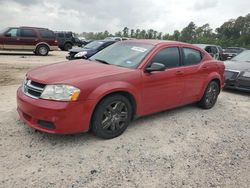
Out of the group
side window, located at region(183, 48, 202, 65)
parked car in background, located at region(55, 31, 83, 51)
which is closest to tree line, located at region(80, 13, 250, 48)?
parked car in background, located at region(55, 31, 83, 51)

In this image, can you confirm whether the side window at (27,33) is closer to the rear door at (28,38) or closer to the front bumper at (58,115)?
the rear door at (28,38)

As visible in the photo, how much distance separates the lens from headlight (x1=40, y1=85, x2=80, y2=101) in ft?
11.2

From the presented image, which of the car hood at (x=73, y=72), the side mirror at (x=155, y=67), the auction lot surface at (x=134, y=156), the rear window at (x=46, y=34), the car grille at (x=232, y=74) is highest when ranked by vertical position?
the rear window at (x=46, y=34)

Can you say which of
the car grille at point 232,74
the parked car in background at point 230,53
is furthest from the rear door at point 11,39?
the parked car in background at point 230,53

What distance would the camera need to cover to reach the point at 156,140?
4027mm

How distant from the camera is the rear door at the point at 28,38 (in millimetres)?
15984

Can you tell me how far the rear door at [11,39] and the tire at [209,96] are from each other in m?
13.6

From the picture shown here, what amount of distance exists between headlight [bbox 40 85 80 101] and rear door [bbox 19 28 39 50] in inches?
554

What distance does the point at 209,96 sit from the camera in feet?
19.3

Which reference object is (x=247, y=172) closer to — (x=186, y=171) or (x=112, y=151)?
(x=186, y=171)

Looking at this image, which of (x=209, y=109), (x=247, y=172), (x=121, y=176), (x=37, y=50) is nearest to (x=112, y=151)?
(x=121, y=176)

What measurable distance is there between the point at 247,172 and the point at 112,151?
71.6 inches

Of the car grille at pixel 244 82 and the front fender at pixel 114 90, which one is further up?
the front fender at pixel 114 90

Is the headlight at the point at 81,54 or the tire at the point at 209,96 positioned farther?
the headlight at the point at 81,54
